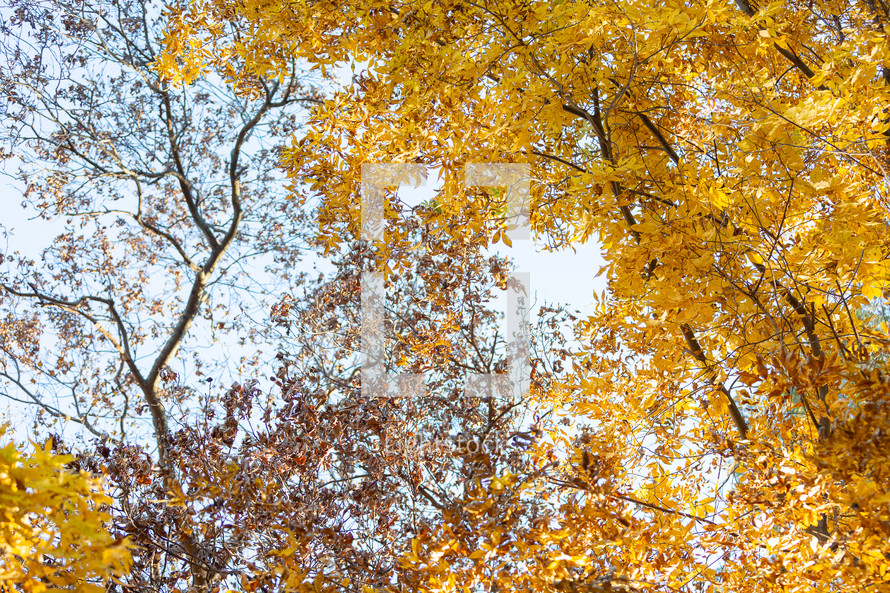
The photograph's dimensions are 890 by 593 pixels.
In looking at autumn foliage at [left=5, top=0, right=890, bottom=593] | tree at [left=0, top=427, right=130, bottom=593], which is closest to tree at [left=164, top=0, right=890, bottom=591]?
autumn foliage at [left=5, top=0, right=890, bottom=593]

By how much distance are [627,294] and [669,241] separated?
1.68 feet

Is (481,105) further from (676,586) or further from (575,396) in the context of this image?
(676,586)

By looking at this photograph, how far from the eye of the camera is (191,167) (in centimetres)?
809

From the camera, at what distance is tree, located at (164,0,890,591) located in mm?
1940


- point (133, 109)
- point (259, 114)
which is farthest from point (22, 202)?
point (259, 114)

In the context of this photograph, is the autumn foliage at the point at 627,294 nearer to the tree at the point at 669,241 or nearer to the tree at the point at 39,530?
the tree at the point at 669,241

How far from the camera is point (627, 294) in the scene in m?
2.49

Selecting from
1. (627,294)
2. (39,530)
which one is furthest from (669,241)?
(39,530)

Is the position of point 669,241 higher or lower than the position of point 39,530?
higher

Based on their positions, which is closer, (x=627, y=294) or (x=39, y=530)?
(x=39, y=530)

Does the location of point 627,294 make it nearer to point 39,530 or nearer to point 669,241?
point 669,241

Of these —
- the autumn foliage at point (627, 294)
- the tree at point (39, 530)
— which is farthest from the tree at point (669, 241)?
the tree at point (39, 530)

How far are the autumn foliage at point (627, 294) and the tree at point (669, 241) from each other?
0.02 metres

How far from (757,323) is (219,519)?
2.74m
